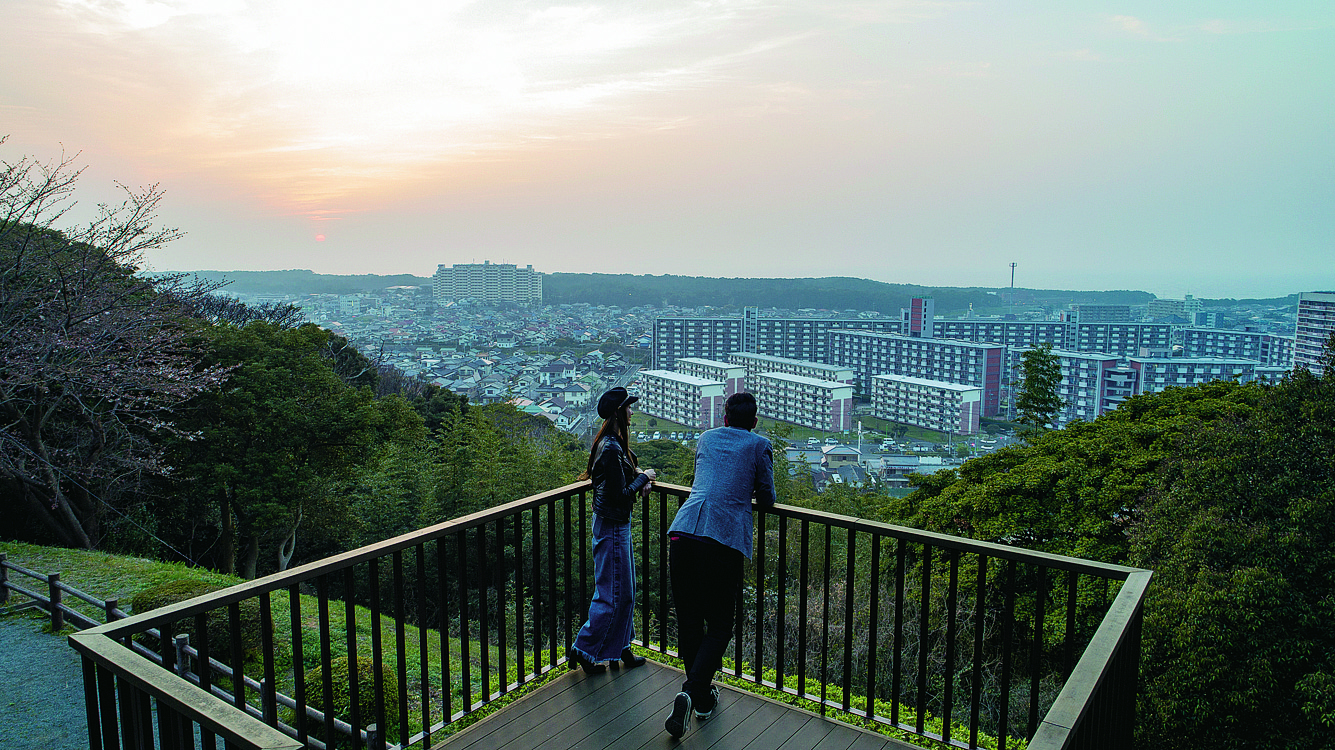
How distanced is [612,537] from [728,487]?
2.22 ft

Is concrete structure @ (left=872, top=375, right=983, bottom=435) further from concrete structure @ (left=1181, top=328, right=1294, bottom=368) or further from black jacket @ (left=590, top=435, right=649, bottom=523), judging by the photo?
black jacket @ (left=590, top=435, right=649, bottom=523)

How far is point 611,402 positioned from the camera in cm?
305

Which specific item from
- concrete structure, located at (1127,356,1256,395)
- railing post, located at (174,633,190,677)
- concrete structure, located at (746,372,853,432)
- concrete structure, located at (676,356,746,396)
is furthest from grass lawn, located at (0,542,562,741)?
A: concrete structure, located at (1127,356,1256,395)

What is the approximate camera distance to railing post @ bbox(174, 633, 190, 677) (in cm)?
480

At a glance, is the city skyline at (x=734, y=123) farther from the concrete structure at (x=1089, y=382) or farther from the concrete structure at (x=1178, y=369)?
the concrete structure at (x=1089, y=382)

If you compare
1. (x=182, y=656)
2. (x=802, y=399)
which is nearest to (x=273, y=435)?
(x=182, y=656)

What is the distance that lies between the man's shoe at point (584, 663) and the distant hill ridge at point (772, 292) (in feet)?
126

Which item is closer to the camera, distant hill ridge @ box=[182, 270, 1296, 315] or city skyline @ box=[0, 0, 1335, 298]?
city skyline @ box=[0, 0, 1335, 298]

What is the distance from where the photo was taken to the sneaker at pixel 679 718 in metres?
2.62

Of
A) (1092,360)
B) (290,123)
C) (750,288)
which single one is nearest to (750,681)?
(290,123)

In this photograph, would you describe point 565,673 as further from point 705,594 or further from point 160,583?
point 160,583

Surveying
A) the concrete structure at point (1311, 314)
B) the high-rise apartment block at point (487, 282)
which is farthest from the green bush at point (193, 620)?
the high-rise apartment block at point (487, 282)

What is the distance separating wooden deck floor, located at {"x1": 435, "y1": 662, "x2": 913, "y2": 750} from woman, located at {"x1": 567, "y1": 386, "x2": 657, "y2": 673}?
161mm

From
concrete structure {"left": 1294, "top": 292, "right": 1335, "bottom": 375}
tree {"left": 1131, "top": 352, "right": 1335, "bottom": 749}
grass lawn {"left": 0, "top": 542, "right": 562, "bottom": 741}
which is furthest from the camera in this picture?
concrete structure {"left": 1294, "top": 292, "right": 1335, "bottom": 375}
